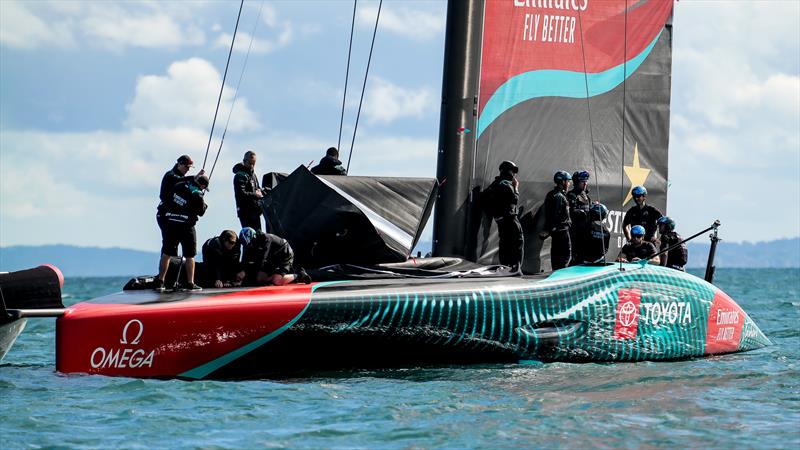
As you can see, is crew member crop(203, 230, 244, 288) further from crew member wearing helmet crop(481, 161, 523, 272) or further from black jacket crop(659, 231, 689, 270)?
black jacket crop(659, 231, 689, 270)

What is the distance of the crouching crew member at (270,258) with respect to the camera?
30.2ft

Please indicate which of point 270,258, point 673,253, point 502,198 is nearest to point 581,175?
point 502,198

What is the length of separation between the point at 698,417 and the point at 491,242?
13.8 ft

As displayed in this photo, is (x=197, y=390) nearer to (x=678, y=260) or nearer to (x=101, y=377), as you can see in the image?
(x=101, y=377)

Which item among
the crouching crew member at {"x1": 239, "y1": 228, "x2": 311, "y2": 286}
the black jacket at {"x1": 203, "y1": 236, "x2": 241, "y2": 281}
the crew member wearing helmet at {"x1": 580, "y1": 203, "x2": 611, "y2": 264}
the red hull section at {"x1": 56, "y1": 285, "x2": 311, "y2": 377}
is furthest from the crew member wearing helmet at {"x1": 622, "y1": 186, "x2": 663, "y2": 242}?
the red hull section at {"x1": 56, "y1": 285, "x2": 311, "y2": 377}

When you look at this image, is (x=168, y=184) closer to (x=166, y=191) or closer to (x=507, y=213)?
(x=166, y=191)

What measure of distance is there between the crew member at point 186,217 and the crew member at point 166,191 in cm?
5

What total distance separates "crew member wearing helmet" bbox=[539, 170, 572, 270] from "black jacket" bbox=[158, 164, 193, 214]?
3609mm

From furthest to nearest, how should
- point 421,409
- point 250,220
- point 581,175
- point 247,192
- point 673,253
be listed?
point 673,253
point 581,175
point 250,220
point 247,192
point 421,409

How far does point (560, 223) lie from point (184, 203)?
371cm

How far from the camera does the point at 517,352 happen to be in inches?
361

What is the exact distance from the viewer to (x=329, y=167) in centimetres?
1069

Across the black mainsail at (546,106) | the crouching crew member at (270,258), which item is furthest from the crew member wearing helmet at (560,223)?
the crouching crew member at (270,258)

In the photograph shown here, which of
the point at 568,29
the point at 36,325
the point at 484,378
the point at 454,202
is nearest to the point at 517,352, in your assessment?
the point at 484,378
